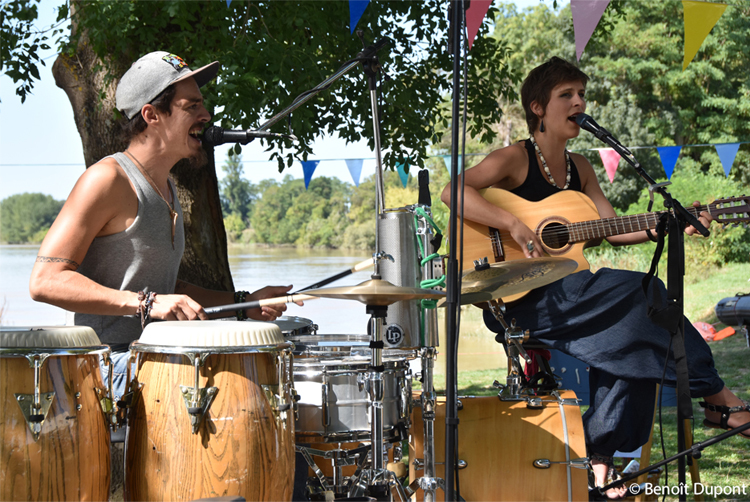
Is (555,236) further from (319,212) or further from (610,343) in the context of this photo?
(319,212)

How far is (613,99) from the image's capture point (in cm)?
1997

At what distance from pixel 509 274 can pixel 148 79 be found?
1.56 metres

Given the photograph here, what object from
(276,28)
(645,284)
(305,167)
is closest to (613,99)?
(305,167)

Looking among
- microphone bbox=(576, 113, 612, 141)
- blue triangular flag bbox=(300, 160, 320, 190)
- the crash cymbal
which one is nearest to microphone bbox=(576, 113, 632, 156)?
microphone bbox=(576, 113, 612, 141)

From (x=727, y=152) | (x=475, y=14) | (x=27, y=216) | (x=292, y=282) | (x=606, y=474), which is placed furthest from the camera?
(x=27, y=216)

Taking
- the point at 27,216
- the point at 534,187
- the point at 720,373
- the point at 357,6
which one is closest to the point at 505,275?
the point at 534,187

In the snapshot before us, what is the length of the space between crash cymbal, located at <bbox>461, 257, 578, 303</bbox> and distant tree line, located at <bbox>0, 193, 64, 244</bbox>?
1612 centimetres

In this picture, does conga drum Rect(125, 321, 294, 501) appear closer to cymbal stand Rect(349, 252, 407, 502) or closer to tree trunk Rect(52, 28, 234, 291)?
cymbal stand Rect(349, 252, 407, 502)

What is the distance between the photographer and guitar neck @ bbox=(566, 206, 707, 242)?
9.34 ft

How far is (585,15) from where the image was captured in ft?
9.90

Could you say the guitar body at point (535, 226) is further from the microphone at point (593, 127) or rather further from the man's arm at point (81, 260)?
the man's arm at point (81, 260)

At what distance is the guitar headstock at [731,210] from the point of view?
102 inches

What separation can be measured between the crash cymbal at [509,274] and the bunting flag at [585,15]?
4.21 ft

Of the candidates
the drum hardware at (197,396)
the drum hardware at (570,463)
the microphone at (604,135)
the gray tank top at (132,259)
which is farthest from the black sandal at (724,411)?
the gray tank top at (132,259)
